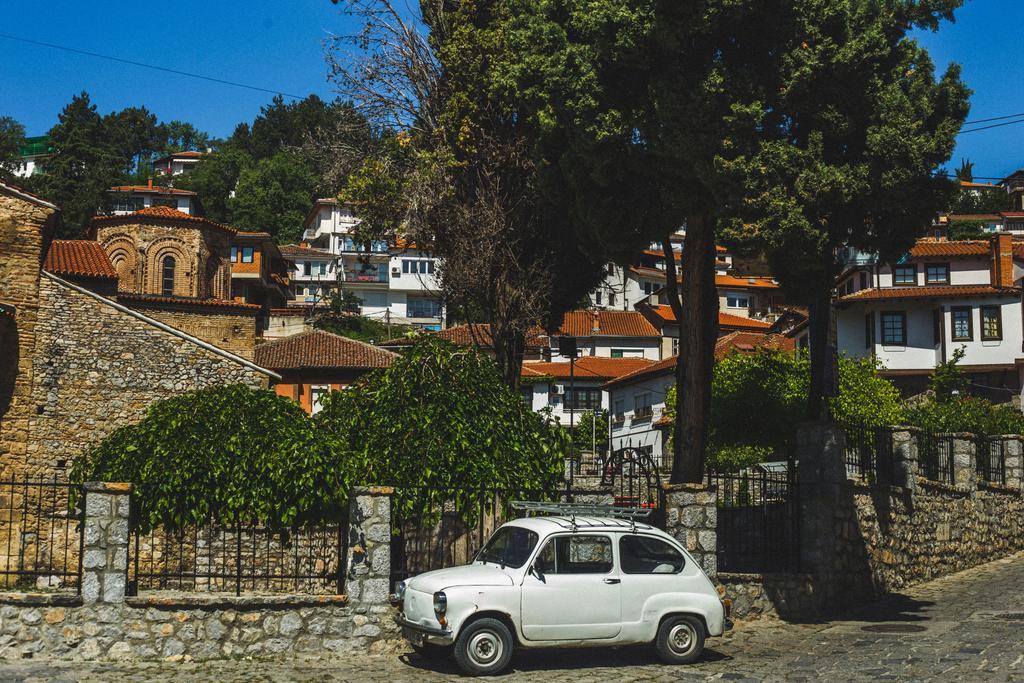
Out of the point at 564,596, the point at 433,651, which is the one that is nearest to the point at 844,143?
the point at 564,596

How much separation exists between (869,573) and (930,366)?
3113cm

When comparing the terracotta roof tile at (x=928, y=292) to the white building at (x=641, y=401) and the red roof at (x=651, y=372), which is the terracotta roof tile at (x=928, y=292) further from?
the white building at (x=641, y=401)

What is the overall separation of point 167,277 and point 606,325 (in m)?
26.8

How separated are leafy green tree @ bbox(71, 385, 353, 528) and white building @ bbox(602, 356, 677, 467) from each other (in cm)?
3308

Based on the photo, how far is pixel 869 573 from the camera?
18.9 meters

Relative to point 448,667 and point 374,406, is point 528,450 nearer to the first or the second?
point 374,406

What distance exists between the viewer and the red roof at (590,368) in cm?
5809

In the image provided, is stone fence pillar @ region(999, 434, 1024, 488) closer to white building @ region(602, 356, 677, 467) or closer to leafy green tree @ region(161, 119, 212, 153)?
white building @ region(602, 356, 677, 467)

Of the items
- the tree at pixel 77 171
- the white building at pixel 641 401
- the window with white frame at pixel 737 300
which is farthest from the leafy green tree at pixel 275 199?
the white building at pixel 641 401

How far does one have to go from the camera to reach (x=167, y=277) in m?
57.4

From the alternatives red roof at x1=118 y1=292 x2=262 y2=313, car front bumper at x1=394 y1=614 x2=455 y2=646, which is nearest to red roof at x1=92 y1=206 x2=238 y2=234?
red roof at x1=118 y1=292 x2=262 y2=313

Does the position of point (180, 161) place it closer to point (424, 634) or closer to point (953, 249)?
point (953, 249)

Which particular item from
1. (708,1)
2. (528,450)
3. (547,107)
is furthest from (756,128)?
(528,450)

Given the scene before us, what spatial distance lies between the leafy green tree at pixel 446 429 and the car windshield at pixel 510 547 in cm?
210
